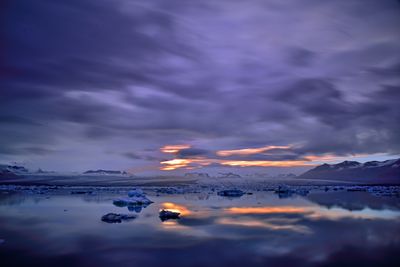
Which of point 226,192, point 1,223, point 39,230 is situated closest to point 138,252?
point 39,230

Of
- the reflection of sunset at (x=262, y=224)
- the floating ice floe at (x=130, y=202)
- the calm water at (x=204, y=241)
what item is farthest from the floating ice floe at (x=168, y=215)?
the floating ice floe at (x=130, y=202)

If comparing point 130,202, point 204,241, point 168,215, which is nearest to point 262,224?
point 204,241

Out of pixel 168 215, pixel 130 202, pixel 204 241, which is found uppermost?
pixel 130 202

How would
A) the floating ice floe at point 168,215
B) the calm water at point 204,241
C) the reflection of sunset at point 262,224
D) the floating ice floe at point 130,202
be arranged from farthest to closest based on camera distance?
the floating ice floe at point 130,202
the floating ice floe at point 168,215
the reflection of sunset at point 262,224
the calm water at point 204,241

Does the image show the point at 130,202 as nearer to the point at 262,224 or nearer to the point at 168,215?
the point at 168,215

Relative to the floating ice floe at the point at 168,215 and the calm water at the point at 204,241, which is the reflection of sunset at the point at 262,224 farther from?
the floating ice floe at the point at 168,215

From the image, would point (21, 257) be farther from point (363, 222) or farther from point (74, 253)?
point (363, 222)

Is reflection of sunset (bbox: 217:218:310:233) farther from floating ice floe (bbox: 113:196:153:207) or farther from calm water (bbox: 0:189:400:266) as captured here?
floating ice floe (bbox: 113:196:153:207)

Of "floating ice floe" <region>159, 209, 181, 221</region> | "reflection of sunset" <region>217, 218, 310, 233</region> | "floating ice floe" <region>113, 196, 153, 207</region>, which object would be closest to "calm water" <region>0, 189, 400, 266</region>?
"reflection of sunset" <region>217, 218, 310, 233</region>

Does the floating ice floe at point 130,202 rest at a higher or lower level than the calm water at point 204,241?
higher

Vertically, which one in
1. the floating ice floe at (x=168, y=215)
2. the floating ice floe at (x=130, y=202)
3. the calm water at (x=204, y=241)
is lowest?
the calm water at (x=204, y=241)

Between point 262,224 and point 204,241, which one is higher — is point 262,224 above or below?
above

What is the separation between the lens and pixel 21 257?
11.5 m

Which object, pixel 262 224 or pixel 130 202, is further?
pixel 130 202
